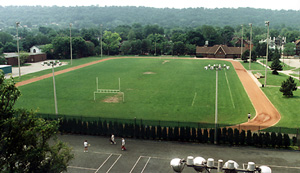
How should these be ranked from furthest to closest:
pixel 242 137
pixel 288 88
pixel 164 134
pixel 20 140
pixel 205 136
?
pixel 288 88
pixel 164 134
pixel 205 136
pixel 242 137
pixel 20 140

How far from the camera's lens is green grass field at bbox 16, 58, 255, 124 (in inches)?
1662

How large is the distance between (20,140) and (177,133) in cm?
1805

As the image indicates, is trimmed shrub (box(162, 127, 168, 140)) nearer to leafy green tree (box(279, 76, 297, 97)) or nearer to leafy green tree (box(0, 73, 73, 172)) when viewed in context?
leafy green tree (box(0, 73, 73, 172))

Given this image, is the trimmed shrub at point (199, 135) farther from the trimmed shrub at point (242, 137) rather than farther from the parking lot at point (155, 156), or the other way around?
the trimmed shrub at point (242, 137)

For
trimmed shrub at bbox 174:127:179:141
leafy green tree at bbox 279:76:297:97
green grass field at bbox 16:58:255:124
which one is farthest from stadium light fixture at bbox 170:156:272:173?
leafy green tree at bbox 279:76:297:97

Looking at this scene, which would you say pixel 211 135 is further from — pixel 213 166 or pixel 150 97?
pixel 150 97

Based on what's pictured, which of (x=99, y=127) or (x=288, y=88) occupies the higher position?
(x=288, y=88)

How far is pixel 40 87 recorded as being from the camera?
60562 mm

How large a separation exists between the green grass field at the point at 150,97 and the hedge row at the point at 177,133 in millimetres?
6477

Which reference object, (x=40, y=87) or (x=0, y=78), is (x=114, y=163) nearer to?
(x=0, y=78)

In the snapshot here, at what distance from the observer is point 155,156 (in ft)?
94.4

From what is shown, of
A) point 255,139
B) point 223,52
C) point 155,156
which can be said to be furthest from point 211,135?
point 223,52

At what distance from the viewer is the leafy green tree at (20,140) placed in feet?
57.4

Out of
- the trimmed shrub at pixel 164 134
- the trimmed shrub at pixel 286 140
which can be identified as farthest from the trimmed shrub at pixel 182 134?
the trimmed shrub at pixel 286 140
